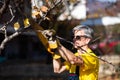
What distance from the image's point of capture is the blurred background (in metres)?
7.81

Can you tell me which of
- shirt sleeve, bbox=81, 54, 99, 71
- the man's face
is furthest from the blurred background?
the man's face

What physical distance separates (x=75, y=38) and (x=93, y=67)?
47 cm

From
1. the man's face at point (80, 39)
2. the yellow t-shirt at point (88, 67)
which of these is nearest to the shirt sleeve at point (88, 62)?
the yellow t-shirt at point (88, 67)

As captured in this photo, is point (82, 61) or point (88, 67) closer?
point (82, 61)

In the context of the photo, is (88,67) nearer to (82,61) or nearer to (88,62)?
(88,62)

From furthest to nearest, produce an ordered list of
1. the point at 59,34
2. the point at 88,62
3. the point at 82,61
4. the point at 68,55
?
the point at 59,34, the point at 88,62, the point at 82,61, the point at 68,55

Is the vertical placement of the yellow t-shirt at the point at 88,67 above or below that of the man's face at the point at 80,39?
below

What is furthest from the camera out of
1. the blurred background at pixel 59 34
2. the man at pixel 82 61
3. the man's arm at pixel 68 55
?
the blurred background at pixel 59 34

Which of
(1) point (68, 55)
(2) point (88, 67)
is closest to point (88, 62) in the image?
(2) point (88, 67)

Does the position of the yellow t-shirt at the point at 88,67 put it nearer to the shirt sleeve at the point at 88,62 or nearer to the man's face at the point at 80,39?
the shirt sleeve at the point at 88,62

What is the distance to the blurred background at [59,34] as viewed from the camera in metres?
7.81

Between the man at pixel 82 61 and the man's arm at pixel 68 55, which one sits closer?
the man's arm at pixel 68 55

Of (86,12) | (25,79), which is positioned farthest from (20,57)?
(25,79)

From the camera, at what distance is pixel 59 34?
19.8 m
